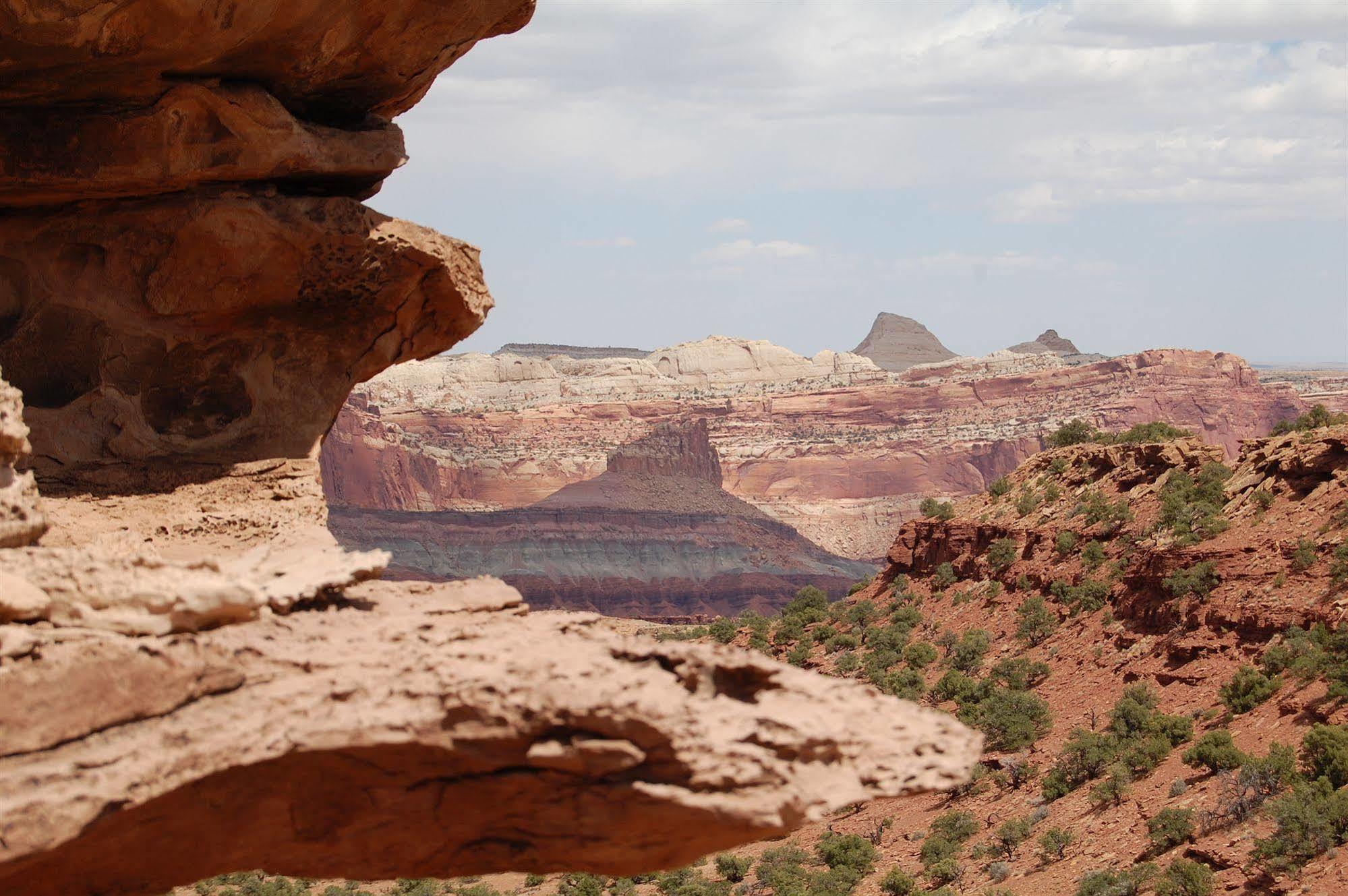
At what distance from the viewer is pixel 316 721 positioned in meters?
7.61

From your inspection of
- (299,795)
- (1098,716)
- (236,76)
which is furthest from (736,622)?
(299,795)

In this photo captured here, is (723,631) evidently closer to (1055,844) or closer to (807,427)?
(1055,844)

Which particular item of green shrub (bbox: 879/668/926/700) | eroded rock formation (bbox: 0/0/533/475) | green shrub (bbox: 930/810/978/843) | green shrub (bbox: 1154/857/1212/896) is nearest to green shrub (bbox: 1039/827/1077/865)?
green shrub (bbox: 930/810/978/843)

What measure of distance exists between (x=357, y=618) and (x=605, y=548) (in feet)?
306

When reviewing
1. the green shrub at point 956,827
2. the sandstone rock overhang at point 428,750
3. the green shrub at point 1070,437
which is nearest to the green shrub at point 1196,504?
the green shrub at point 956,827

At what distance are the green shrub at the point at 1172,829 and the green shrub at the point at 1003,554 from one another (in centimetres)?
1631

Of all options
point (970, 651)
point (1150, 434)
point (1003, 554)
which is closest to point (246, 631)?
point (970, 651)

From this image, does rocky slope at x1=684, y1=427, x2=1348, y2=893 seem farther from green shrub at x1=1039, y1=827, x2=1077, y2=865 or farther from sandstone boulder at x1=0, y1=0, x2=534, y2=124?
sandstone boulder at x1=0, y1=0, x2=534, y2=124

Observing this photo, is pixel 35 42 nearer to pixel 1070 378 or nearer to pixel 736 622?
pixel 736 622

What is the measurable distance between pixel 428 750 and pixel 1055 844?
18.3 metres

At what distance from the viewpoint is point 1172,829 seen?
22172mm

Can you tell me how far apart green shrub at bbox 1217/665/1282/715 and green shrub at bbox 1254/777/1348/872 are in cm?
476

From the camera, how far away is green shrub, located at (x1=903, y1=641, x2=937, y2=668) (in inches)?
1407

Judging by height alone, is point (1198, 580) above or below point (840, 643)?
above
